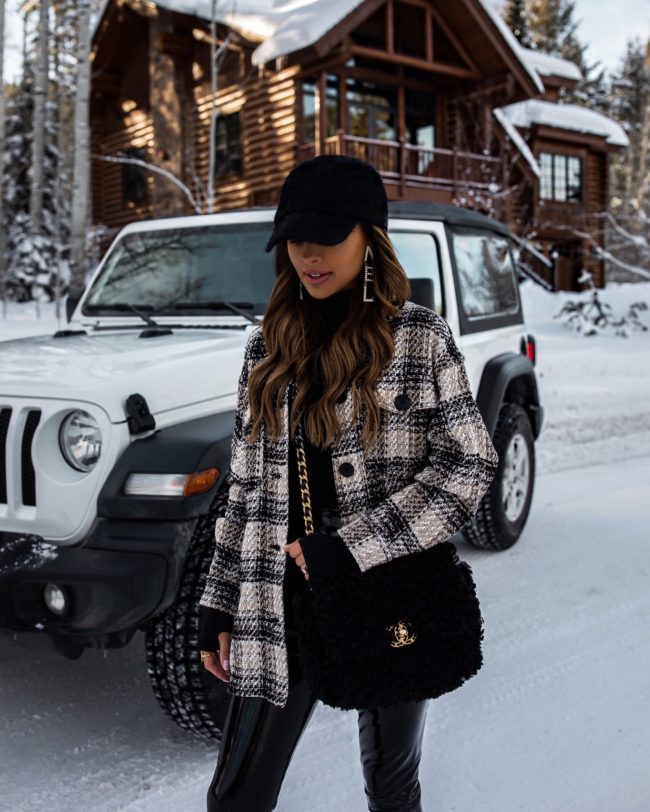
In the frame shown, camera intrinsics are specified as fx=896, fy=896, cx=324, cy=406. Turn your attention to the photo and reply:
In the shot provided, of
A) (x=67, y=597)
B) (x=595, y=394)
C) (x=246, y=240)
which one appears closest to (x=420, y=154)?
(x=595, y=394)

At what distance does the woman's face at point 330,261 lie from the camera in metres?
1.77

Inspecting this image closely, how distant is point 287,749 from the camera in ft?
6.08

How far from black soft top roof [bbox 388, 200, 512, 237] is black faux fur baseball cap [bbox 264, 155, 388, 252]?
2.70 meters

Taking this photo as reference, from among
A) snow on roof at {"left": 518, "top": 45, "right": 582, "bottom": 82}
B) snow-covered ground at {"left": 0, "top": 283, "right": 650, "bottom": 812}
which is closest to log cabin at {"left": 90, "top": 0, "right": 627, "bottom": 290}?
snow on roof at {"left": 518, "top": 45, "right": 582, "bottom": 82}

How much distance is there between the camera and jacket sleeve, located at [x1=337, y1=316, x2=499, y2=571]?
167 cm

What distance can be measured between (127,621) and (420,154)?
21004 mm

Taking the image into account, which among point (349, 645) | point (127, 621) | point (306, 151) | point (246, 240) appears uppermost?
point (306, 151)

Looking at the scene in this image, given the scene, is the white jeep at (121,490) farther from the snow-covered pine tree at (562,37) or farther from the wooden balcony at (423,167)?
the snow-covered pine tree at (562,37)

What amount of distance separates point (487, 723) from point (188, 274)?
8.12 feet

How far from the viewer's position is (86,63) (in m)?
15.6

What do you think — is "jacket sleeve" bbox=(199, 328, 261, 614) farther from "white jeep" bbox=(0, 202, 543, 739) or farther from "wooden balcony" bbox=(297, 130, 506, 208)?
"wooden balcony" bbox=(297, 130, 506, 208)

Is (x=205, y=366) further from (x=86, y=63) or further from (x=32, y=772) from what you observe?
(x=86, y=63)

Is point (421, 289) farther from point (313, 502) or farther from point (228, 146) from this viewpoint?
point (228, 146)

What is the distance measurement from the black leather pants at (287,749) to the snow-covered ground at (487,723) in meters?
0.88
